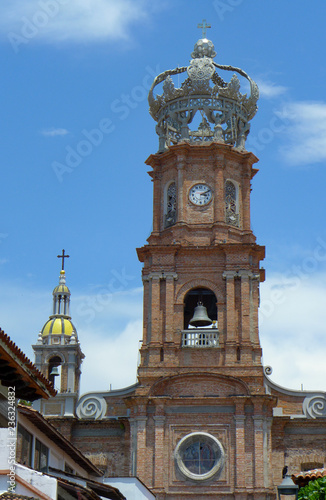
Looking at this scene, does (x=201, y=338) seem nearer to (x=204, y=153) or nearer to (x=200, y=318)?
(x=200, y=318)

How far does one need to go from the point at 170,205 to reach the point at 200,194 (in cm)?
180

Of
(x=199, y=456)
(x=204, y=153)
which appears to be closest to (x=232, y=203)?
(x=204, y=153)

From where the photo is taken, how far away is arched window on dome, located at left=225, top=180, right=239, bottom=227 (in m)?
53.8

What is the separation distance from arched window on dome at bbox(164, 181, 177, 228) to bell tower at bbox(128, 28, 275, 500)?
0.05m

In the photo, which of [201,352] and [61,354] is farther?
[61,354]

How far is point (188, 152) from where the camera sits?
54.3 metres

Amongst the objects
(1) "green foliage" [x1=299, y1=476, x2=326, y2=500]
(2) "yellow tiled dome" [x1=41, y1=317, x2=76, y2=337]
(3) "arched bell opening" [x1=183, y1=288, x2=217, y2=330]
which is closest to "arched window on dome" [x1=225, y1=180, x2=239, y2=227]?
(3) "arched bell opening" [x1=183, y1=288, x2=217, y2=330]

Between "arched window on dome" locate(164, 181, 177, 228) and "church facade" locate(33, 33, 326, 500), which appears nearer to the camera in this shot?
"church facade" locate(33, 33, 326, 500)

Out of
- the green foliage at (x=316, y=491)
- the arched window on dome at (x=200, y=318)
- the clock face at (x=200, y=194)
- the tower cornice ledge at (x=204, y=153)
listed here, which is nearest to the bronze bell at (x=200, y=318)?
the arched window on dome at (x=200, y=318)

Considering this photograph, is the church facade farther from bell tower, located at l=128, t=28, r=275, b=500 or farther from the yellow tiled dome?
the yellow tiled dome

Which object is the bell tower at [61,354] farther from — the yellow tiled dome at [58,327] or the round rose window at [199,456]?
the round rose window at [199,456]

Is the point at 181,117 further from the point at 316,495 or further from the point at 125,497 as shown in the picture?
the point at 316,495

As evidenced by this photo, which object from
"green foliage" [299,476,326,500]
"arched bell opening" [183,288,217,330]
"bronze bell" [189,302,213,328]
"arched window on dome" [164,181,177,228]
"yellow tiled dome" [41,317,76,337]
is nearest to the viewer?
"green foliage" [299,476,326,500]

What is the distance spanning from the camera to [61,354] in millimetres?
58688
